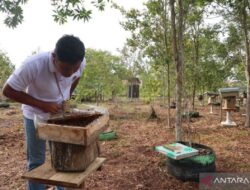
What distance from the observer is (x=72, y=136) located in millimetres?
1725

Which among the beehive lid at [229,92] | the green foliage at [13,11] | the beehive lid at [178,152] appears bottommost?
the beehive lid at [178,152]

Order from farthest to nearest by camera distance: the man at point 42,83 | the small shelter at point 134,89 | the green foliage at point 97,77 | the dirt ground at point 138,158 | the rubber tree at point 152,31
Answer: the small shelter at point 134,89, the green foliage at point 97,77, the rubber tree at point 152,31, the dirt ground at point 138,158, the man at point 42,83

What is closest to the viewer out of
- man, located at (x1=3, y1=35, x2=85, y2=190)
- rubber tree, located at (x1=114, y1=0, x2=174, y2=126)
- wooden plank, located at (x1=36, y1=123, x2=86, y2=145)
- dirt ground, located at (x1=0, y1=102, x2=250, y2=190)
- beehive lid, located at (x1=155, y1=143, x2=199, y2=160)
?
wooden plank, located at (x1=36, y1=123, x2=86, y2=145)

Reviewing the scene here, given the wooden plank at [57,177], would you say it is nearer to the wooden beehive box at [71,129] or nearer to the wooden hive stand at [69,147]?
the wooden hive stand at [69,147]

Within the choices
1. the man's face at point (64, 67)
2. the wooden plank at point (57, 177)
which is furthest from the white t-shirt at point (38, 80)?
the wooden plank at point (57, 177)

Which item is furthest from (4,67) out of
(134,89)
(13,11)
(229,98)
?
(13,11)

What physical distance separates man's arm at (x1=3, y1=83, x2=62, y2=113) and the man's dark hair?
386 millimetres

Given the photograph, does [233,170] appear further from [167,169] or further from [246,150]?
[246,150]

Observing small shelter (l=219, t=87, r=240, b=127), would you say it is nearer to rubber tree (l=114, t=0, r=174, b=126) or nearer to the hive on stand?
rubber tree (l=114, t=0, r=174, b=126)

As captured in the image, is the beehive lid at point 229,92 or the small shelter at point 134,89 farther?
the small shelter at point 134,89

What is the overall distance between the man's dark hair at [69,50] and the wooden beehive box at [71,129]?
0.39 meters

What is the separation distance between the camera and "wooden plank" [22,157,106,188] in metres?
1.74

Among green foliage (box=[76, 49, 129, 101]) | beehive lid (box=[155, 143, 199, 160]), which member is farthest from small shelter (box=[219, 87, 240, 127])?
beehive lid (box=[155, 143, 199, 160])

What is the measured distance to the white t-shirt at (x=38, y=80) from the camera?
1956 mm
